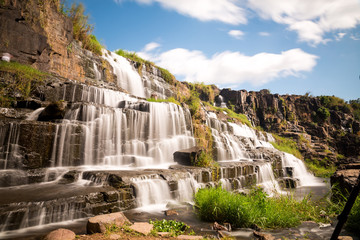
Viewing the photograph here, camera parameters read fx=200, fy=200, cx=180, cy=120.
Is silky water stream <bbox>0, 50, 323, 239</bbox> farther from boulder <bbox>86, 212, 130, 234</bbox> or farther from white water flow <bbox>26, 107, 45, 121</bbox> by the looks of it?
boulder <bbox>86, 212, 130, 234</bbox>

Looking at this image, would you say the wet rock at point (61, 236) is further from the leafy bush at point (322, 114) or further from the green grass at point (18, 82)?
the leafy bush at point (322, 114)

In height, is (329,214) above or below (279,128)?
below

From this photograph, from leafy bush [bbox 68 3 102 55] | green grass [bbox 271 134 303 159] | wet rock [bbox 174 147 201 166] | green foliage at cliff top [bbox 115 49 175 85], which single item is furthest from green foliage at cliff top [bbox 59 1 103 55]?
green grass [bbox 271 134 303 159]

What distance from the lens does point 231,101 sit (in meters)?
34.1

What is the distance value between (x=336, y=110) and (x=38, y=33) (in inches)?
1646

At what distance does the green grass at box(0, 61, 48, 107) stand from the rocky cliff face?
2849 cm

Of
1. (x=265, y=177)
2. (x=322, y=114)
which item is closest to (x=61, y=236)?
(x=265, y=177)

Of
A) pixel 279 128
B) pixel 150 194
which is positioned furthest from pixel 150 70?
pixel 279 128

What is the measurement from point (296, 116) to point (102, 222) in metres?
36.9

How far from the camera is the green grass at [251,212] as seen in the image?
176 inches

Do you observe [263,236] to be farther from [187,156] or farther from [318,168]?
[318,168]

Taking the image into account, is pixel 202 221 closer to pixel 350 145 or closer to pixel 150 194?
pixel 150 194

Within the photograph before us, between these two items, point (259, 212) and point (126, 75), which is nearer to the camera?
point (259, 212)

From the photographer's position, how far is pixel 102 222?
351cm
